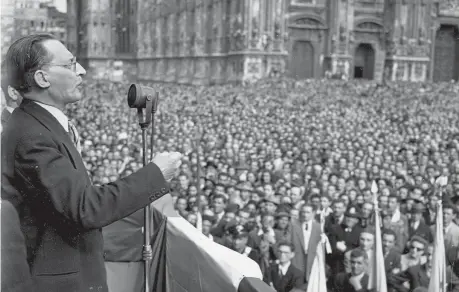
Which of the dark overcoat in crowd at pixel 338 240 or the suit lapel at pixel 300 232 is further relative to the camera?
the suit lapel at pixel 300 232

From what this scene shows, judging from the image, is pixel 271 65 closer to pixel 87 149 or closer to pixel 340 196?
pixel 87 149

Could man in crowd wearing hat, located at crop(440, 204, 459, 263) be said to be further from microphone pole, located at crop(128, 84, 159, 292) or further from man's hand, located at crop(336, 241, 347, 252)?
microphone pole, located at crop(128, 84, 159, 292)

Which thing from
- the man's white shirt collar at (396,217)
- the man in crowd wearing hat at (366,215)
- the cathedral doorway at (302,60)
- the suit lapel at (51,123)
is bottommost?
the man's white shirt collar at (396,217)

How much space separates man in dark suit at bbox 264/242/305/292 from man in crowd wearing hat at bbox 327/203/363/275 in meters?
1.15

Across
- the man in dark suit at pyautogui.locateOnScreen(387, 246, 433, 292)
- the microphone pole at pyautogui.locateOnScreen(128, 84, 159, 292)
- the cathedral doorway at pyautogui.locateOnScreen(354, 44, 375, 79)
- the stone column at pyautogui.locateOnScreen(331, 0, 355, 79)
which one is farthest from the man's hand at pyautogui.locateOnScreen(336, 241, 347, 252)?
the cathedral doorway at pyautogui.locateOnScreen(354, 44, 375, 79)

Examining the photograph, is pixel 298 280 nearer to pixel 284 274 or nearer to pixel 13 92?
pixel 284 274

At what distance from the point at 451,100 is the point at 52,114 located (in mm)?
28654

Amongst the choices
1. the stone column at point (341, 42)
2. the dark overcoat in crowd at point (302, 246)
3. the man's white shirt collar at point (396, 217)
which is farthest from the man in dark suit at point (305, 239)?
the stone column at point (341, 42)

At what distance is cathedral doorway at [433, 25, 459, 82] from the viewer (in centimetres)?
4881

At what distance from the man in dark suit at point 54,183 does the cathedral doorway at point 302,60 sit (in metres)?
41.8

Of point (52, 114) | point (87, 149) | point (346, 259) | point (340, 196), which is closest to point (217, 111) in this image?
point (87, 149)

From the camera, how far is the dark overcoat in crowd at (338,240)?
349 inches

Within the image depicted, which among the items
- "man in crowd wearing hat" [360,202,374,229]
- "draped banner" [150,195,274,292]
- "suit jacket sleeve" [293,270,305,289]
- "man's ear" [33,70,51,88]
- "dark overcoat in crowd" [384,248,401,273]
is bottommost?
"suit jacket sleeve" [293,270,305,289]

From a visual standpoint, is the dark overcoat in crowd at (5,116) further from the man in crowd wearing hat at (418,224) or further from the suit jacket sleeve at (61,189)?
the man in crowd wearing hat at (418,224)
